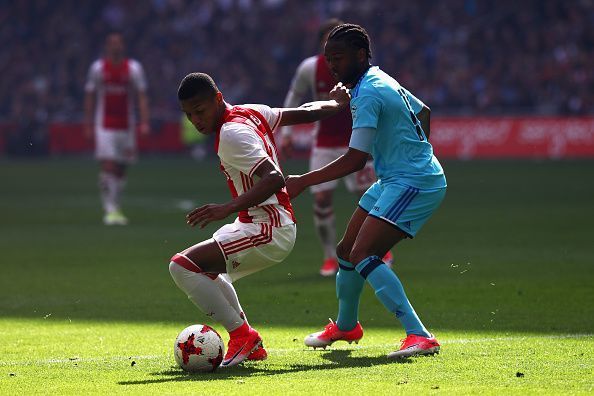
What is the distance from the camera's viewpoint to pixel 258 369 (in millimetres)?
7227

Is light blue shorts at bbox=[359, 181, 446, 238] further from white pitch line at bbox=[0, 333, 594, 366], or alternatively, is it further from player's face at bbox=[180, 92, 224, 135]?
player's face at bbox=[180, 92, 224, 135]

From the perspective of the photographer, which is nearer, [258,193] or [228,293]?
[258,193]

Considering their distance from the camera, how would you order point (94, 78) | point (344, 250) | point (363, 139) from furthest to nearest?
point (94, 78) → point (344, 250) → point (363, 139)

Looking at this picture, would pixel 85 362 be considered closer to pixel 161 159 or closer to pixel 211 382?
pixel 211 382

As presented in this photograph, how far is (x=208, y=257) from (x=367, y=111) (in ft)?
4.31

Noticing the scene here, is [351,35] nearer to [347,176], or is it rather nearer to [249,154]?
[249,154]

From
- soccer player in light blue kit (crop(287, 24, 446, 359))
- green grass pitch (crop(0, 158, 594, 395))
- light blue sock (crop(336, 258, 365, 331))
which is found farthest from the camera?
light blue sock (crop(336, 258, 365, 331))

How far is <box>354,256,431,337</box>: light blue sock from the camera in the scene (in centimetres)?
748

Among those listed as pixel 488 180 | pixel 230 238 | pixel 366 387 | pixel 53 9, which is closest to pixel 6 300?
pixel 230 238

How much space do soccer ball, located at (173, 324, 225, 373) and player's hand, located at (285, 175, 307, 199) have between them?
0.99 metres

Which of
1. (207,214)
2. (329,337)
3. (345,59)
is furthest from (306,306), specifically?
(207,214)

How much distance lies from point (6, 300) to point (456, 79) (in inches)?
1016

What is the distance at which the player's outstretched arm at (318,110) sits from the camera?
25.9 ft

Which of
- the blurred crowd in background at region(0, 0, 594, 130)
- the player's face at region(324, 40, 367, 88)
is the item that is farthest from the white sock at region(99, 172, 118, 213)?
the blurred crowd in background at region(0, 0, 594, 130)
